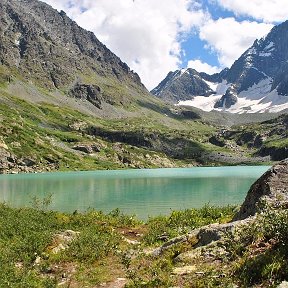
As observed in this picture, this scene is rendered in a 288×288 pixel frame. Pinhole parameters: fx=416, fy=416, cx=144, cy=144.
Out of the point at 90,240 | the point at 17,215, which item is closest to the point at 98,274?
the point at 90,240

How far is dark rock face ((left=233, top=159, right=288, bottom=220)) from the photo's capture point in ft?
78.2

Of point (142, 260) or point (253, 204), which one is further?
point (253, 204)

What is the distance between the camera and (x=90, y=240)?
2545cm

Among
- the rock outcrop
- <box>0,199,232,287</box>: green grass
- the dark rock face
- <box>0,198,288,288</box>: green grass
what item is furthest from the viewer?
the dark rock face

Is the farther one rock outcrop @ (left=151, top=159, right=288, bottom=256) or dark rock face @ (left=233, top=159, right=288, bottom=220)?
dark rock face @ (left=233, top=159, right=288, bottom=220)

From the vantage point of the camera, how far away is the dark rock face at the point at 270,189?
939 inches

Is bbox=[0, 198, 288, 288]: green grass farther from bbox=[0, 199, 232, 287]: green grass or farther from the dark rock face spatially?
the dark rock face

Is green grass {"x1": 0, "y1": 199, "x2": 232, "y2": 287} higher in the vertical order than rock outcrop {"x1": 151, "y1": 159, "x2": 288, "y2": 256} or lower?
lower

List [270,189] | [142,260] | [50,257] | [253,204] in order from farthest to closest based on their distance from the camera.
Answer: [253,204] → [270,189] → [50,257] → [142,260]

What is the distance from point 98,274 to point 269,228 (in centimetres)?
848

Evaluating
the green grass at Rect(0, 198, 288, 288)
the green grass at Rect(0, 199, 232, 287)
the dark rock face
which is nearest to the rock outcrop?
the dark rock face

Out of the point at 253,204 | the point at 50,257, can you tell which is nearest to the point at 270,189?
the point at 253,204

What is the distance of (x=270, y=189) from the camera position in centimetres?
2447

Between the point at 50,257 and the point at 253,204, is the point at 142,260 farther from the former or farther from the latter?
the point at 253,204
